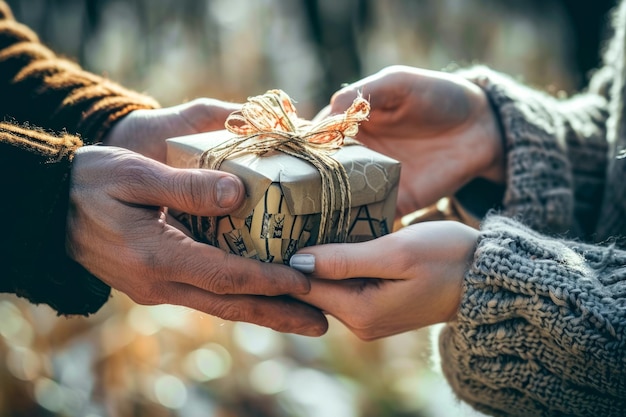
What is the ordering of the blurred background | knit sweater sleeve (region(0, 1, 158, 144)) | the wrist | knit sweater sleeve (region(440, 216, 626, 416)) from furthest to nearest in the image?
the blurred background, the wrist, knit sweater sleeve (region(0, 1, 158, 144)), knit sweater sleeve (region(440, 216, 626, 416))

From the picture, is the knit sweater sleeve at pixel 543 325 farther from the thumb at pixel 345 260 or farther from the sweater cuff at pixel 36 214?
the sweater cuff at pixel 36 214

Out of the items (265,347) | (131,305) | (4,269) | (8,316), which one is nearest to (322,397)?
(265,347)

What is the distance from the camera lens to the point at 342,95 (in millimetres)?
Answer: 1308

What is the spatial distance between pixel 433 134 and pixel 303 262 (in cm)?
53

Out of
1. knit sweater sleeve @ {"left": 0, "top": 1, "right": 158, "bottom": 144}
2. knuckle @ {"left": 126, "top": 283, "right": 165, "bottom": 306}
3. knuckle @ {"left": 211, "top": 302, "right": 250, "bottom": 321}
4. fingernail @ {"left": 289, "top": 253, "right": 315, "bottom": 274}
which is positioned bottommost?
knuckle @ {"left": 211, "top": 302, "right": 250, "bottom": 321}

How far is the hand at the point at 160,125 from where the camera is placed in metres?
1.40

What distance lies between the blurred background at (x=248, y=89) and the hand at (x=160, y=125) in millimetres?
410

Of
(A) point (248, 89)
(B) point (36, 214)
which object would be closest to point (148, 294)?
(B) point (36, 214)

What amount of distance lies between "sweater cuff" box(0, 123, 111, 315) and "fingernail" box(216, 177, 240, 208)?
25 cm

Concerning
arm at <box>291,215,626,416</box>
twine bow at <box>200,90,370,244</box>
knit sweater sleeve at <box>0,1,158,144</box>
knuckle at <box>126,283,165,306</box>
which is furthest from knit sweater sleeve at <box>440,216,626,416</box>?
knit sweater sleeve at <box>0,1,158,144</box>

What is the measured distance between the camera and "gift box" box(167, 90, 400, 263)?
1070 millimetres

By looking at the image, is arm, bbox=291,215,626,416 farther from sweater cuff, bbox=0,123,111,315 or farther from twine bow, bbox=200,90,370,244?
sweater cuff, bbox=0,123,111,315

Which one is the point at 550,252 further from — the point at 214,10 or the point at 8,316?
the point at 214,10

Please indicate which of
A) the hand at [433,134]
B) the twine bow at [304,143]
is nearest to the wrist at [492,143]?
the hand at [433,134]
